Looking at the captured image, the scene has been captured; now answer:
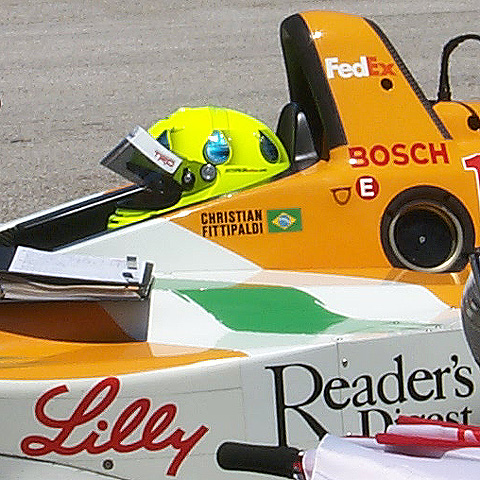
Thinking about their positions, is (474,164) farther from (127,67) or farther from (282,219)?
(127,67)

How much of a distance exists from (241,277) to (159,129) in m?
0.74

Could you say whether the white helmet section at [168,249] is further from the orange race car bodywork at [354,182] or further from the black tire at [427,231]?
the black tire at [427,231]

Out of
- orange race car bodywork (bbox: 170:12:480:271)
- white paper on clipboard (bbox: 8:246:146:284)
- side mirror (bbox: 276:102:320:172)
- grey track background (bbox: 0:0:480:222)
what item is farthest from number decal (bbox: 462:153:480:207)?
grey track background (bbox: 0:0:480:222)

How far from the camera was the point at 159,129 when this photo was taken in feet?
13.6

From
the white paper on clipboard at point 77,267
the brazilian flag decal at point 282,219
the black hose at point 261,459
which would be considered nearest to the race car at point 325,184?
the brazilian flag decal at point 282,219

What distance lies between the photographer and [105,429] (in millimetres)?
3014

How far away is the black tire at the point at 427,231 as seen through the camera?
12.6 feet

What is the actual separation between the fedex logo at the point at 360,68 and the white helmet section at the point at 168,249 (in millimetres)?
772

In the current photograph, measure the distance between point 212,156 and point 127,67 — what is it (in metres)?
5.95

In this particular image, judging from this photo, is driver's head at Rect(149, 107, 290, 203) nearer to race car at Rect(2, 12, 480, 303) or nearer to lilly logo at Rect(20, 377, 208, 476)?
race car at Rect(2, 12, 480, 303)

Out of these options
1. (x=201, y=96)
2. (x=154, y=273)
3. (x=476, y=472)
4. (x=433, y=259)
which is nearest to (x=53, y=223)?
(x=154, y=273)

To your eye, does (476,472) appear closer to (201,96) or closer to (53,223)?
(53,223)

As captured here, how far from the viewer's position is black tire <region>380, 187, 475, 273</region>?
3854 mm

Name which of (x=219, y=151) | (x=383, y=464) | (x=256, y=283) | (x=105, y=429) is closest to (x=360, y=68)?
(x=219, y=151)
